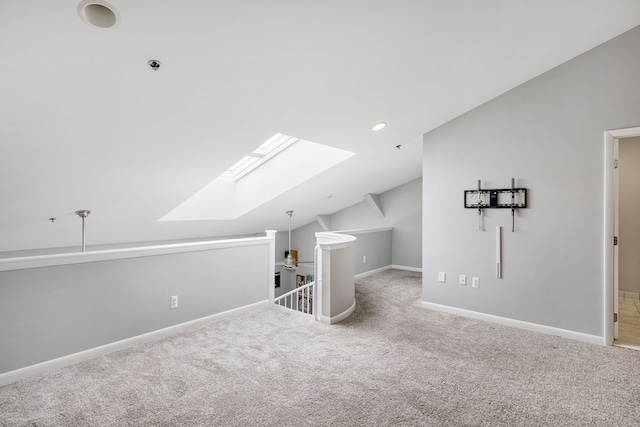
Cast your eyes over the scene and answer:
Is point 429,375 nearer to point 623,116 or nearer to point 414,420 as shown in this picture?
point 414,420

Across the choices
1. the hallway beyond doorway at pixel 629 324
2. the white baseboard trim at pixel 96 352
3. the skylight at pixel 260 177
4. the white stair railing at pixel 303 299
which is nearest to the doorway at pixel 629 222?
the hallway beyond doorway at pixel 629 324

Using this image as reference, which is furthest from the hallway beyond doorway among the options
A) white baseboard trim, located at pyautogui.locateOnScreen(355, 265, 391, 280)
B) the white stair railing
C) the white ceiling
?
white baseboard trim, located at pyautogui.locateOnScreen(355, 265, 391, 280)

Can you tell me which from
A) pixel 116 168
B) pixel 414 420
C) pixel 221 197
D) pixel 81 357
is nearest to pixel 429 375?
pixel 414 420

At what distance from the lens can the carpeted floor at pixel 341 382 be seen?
1984 mm

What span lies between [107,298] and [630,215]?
6515 millimetres

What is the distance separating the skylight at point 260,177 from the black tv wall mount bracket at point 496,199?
1595 millimetres

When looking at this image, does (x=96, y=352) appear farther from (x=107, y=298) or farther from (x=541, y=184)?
(x=541, y=184)

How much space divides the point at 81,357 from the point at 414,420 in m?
2.71

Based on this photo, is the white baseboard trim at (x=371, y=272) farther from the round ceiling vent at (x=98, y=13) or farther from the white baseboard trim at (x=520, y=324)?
the round ceiling vent at (x=98, y=13)

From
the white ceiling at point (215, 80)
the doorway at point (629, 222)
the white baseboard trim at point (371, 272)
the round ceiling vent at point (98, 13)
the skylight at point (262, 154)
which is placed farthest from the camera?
the white baseboard trim at point (371, 272)

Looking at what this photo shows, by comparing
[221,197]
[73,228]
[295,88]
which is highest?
[295,88]

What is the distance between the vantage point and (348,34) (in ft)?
7.25

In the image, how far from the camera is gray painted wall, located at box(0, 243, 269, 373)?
244cm

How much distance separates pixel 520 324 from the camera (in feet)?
11.3
